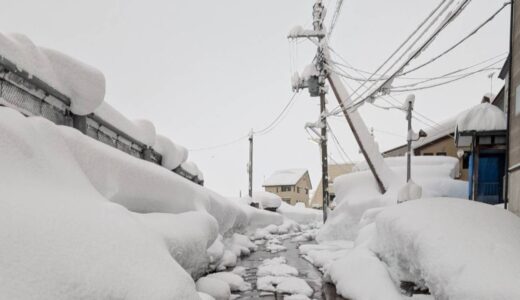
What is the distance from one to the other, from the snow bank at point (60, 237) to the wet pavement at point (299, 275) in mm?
3698

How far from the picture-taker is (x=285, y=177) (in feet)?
151

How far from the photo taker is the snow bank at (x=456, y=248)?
321 centimetres

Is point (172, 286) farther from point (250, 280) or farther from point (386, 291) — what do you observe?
point (250, 280)

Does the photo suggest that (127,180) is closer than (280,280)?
Yes

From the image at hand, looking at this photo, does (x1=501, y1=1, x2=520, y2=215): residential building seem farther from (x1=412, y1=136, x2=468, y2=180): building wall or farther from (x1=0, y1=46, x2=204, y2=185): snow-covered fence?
(x1=412, y1=136, x2=468, y2=180): building wall

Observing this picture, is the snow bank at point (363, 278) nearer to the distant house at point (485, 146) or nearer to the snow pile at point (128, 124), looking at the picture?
the snow pile at point (128, 124)

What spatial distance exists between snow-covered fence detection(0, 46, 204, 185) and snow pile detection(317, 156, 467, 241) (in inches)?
373

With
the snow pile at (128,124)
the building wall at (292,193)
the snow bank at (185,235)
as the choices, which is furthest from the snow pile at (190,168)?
the building wall at (292,193)

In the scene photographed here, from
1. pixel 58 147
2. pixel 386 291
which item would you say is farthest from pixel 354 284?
pixel 58 147

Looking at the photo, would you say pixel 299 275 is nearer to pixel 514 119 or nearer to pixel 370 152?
pixel 514 119

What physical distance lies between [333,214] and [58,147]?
13141 millimetres

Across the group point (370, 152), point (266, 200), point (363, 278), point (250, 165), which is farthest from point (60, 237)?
point (266, 200)

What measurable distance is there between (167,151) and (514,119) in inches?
396

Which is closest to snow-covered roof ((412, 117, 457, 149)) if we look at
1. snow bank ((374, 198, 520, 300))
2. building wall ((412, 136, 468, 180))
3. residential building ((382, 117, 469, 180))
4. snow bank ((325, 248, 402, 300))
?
residential building ((382, 117, 469, 180))
